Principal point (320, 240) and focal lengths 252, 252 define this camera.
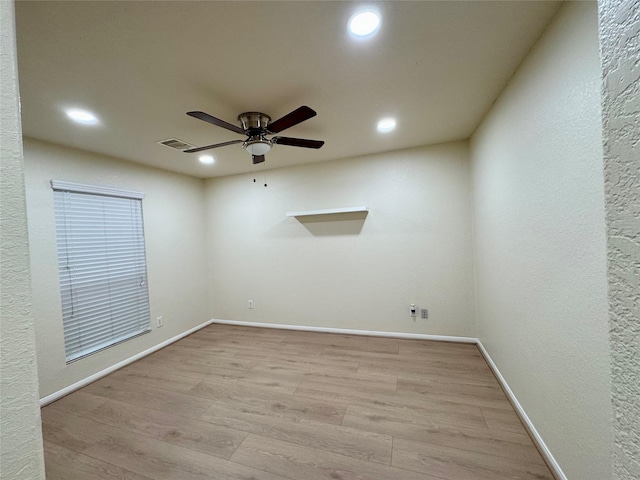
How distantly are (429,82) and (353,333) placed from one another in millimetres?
2948

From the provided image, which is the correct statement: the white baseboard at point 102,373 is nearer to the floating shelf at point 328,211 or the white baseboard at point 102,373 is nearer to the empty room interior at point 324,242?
the empty room interior at point 324,242

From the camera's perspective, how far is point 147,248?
328cm

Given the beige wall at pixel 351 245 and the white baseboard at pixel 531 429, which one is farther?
the beige wall at pixel 351 245

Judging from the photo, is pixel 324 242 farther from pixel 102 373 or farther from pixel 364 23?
pixel 102 373

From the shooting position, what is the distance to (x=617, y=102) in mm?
462

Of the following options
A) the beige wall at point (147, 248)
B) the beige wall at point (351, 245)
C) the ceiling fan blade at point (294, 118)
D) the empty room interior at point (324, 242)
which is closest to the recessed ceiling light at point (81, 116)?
the empty room interior at point (324, 242)

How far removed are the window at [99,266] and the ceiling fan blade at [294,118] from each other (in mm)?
2273

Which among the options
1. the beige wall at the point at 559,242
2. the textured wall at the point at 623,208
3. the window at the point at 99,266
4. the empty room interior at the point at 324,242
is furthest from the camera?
the window at the point at 99,266

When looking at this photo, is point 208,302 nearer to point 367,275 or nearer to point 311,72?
point 367,275

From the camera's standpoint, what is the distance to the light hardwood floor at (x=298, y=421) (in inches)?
59.9

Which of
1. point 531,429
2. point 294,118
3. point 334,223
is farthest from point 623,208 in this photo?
point 334,223

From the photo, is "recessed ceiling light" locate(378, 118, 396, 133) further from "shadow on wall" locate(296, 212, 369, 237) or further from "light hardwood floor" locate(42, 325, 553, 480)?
"light hardwood floor" locate(42, 325, 553, 480)

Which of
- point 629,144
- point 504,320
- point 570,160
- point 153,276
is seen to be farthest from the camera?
point 153,276

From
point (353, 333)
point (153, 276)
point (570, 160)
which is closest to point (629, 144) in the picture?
point (570, 160)
